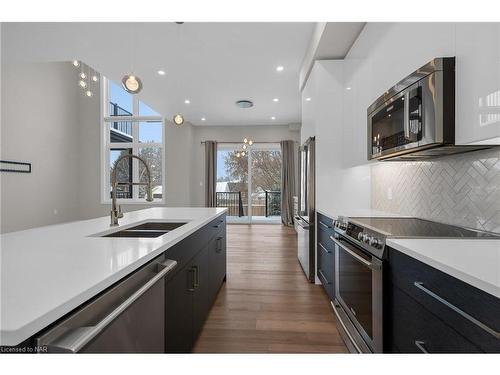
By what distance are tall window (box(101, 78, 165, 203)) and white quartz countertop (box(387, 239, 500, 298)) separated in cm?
704

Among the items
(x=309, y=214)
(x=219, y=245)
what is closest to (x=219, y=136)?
(x=309, y=214)

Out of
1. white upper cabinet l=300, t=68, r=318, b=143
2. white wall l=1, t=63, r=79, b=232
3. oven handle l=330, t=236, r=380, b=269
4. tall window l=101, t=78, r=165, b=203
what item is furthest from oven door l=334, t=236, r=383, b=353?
tall window l=101, t=78, r=165, b=203

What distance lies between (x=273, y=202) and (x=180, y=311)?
652 centimetres

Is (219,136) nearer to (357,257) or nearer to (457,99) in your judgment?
(357,257)

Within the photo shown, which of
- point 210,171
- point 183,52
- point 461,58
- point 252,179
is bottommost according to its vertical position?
point 252,179

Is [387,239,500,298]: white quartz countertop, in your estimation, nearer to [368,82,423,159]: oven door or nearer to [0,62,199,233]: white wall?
[368,82,423,159]: oven door

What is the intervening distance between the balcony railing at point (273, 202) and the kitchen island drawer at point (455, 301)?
6678 mm

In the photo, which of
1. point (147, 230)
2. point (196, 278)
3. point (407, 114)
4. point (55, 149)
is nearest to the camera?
point (407, 114)

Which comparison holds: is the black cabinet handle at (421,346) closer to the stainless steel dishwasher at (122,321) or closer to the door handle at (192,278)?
the stainless steel dishwasher at (122,321)

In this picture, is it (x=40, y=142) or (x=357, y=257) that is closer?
(x=357, y=257)

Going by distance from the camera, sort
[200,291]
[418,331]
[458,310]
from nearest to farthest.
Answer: [458,310]
[418,331]
[200,291]

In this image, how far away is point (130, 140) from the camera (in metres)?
7.68
